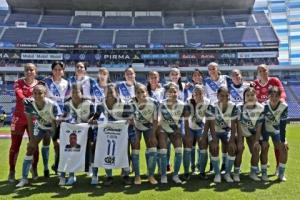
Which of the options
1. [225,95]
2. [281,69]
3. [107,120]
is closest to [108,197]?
[107,120]

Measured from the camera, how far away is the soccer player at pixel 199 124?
20.8 feet

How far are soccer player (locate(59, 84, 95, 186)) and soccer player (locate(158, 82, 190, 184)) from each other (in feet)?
4.20

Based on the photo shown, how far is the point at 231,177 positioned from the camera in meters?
6.35

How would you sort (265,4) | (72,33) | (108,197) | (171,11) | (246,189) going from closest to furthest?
(108,197)
(246,189)
(72,33)
(171,11)
(265,4)

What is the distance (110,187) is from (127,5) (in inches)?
1716

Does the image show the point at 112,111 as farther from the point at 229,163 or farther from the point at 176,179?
the point at 229,163

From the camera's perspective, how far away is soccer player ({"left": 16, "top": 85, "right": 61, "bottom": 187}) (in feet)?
19.9

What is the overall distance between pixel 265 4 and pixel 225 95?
51.2 m

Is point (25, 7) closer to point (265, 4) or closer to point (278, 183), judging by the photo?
point (265, 4)

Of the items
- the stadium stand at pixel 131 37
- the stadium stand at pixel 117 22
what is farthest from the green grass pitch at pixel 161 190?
the stadium stand at pixel 117 22

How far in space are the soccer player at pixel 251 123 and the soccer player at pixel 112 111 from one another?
6.17ft

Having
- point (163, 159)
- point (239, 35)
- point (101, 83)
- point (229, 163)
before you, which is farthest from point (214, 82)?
point (239, 35)

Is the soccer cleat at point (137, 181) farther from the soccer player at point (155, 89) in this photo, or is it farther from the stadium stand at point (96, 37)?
the stadium stand at point (96, 37)

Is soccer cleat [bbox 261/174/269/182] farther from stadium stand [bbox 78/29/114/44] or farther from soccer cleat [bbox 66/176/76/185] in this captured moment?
stadium stand [bbox 78/29/114/44]
